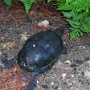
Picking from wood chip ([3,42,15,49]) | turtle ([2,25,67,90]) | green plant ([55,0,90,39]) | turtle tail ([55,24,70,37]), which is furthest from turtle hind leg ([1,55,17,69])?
green plant ([55,0,90,39])

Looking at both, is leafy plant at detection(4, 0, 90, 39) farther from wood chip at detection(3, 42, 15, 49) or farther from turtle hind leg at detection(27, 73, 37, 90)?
turtle hind leg at detection(27, 73, 37, 90)

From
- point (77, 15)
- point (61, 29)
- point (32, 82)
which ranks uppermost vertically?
point (77, 15)

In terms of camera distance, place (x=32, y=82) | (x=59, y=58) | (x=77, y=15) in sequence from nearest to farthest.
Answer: (x=32, y=82)
(x=59, y=58)
(x=77, y=15)

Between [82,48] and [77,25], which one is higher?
[77,25]

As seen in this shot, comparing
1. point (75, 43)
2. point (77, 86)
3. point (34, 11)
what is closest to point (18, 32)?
point (34, 11)

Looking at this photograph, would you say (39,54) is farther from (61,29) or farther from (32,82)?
(61,29)

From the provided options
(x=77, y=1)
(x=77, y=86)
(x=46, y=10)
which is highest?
(x=77, y=1)

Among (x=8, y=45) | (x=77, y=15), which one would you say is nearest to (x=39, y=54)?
(x=8, y=45)

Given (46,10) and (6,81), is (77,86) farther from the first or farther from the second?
(46,10)

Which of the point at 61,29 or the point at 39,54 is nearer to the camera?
the point at 39,54
